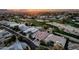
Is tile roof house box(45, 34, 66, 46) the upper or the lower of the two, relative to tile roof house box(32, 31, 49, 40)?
lower

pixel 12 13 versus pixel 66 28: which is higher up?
pixel 12 13

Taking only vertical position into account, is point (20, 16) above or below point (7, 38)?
above

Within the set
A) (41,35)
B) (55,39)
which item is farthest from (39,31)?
(55,39)

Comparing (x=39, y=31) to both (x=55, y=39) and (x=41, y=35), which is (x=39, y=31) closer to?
(x=41, y=35)

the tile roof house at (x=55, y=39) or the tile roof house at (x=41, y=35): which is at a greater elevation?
the tile roof house at (x=41, y=35)
